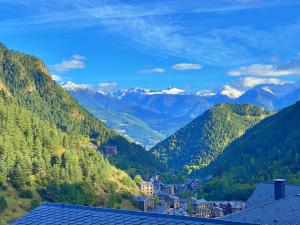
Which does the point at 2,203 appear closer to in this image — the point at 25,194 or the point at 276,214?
the point at 25,194

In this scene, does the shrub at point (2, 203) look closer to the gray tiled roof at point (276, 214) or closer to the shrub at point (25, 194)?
the shrub at point (25, 194)

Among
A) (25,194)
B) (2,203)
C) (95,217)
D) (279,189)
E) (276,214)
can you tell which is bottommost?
(2,203)

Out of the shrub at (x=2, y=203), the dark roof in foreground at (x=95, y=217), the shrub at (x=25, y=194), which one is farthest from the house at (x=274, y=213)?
the shrub at (x=25, y=194)

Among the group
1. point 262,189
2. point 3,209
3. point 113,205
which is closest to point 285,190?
point 262,189

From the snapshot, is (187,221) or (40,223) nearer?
(187,221)

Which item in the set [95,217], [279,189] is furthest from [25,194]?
[95,217]

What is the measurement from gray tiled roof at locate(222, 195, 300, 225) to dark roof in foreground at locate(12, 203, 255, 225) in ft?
71.5

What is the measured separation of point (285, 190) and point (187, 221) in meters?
52.8

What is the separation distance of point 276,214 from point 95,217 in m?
24.9

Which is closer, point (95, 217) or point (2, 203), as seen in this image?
point (95, 217)

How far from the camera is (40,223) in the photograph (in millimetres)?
34781

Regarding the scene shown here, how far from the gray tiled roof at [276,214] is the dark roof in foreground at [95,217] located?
2179 cm

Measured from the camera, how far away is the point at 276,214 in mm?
51156

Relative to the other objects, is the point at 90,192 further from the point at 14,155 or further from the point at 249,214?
the point at 249,214
